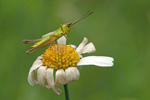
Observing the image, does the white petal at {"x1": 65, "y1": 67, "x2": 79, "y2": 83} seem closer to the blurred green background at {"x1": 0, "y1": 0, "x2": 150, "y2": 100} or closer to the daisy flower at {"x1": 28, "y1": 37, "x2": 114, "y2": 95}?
the daisy flower at {"x1": 28, "y1": 37, "x2": 114, "y2": 95}

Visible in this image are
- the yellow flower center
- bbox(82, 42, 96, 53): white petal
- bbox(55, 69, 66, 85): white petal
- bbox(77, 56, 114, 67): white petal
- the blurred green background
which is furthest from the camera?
the blurred green background

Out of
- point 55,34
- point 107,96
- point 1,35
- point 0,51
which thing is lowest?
point 107,96

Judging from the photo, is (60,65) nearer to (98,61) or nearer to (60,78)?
(60,78)

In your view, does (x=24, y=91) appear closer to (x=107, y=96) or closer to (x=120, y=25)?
(x=107, y=96)

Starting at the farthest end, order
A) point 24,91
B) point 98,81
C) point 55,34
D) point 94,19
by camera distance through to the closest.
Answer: point 94,19 → point 98,81 → point 24,91 → point 55,34

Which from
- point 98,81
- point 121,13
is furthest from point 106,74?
point 121,13

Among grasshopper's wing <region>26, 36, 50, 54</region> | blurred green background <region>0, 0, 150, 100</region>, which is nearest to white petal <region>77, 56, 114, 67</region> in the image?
grasshopper's wing <region>26, 36, 50, 54</region>
